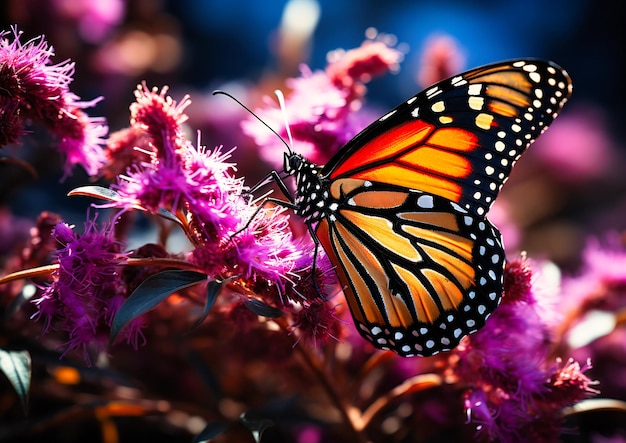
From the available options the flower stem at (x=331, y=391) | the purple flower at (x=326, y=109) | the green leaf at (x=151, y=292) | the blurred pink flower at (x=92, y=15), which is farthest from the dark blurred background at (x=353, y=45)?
the flower stem at (x=331, y=391)

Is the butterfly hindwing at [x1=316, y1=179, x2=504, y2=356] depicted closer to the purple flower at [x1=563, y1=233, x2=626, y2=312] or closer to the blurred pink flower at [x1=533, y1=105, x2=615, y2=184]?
the purple flower at [x1=563, y1=233, x2=626, y2=312]

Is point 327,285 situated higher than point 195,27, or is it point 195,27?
point 195,27

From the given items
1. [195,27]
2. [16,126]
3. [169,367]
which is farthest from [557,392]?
[195,27]

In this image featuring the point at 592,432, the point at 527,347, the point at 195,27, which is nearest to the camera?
the point at 527,347

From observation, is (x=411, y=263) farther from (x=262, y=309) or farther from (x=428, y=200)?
(x=262, y=309)

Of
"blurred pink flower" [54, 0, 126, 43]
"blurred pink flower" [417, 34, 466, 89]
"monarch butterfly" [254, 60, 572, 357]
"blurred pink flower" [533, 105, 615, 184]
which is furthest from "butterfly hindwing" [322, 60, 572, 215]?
"blurred pink flower" [533, 105, 615, 184]

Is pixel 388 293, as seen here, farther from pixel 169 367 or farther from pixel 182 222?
pixel 169 367
